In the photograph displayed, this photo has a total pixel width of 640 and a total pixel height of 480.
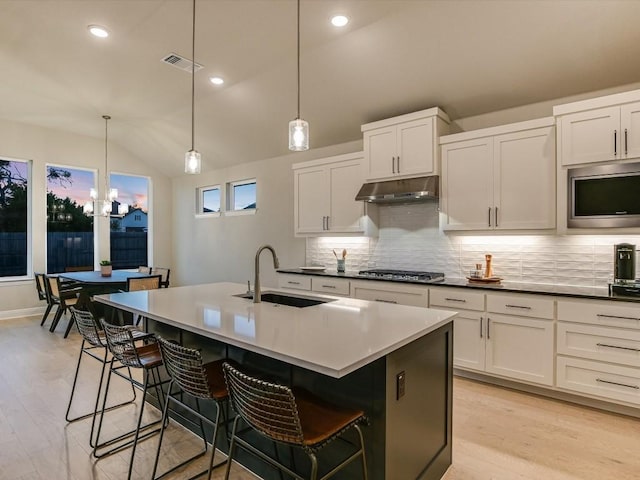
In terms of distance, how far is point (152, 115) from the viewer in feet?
19.0

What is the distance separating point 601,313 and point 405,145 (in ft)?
7.54

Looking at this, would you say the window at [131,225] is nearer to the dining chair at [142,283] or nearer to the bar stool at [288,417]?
the dining chair at [142,283]

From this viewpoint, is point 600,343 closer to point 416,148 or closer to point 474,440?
point 474,440

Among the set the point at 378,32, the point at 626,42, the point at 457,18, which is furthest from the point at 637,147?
the point at 378,32

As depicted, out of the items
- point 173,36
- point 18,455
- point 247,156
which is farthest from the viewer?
point 247,156

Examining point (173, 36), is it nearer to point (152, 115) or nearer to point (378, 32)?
point (378, 32)

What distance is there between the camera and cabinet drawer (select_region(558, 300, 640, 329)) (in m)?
2.70

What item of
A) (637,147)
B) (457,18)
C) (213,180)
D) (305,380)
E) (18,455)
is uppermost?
(457,18)

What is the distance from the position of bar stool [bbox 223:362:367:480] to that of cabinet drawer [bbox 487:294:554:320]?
2.11 meters

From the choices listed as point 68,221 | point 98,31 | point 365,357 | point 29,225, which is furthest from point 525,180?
point 29,225

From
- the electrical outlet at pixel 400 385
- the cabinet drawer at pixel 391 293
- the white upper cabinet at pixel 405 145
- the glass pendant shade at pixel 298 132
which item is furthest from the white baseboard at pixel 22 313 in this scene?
the electrical outlet at pixel 400 385

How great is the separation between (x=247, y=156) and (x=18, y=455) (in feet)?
15.9

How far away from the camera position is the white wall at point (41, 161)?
6.11 m

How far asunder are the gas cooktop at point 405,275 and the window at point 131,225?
5516mm
